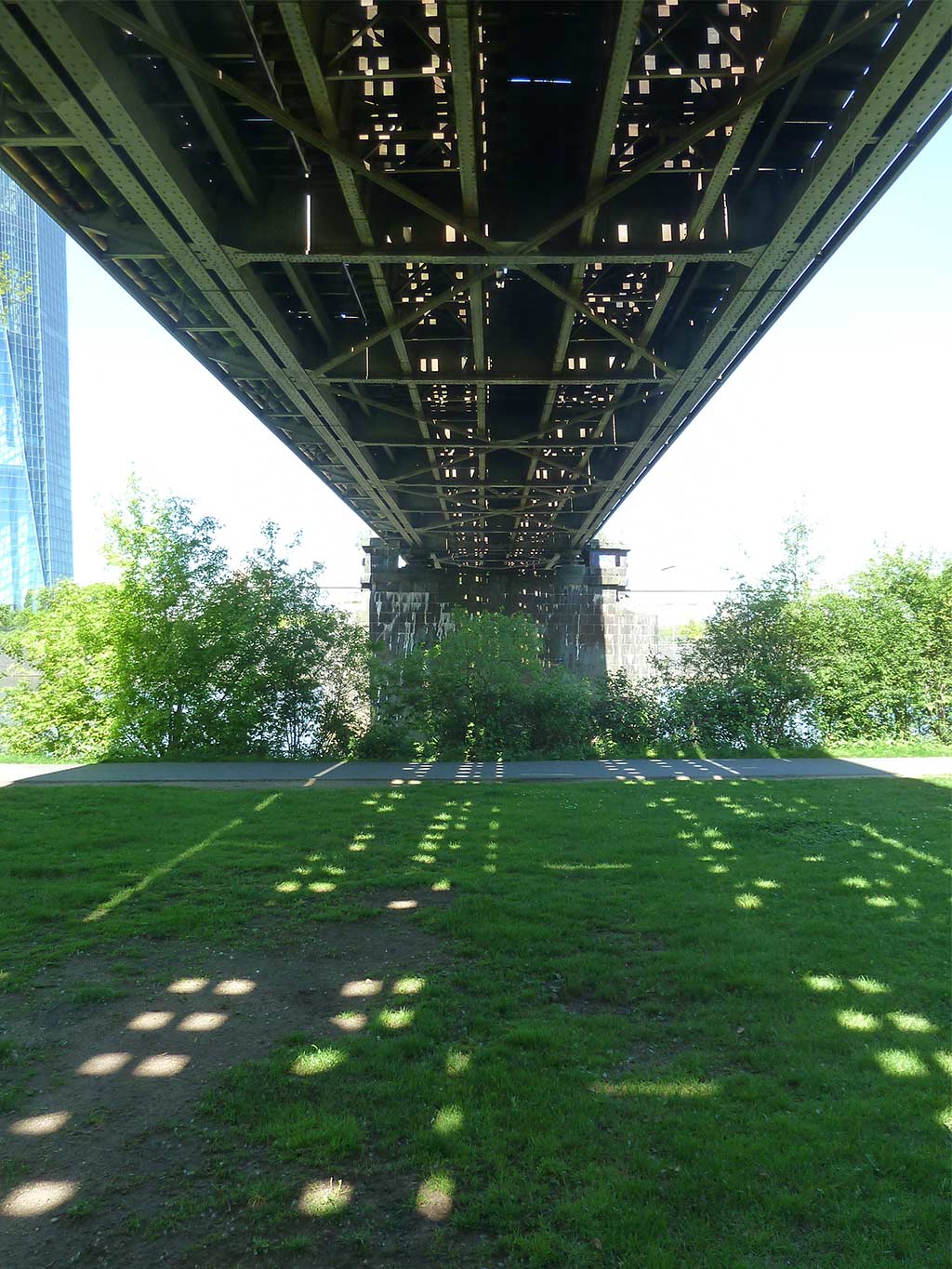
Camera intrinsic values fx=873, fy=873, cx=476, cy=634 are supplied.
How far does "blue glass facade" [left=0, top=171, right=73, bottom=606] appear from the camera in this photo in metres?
107

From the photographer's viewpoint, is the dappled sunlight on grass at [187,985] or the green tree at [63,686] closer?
the dappled sunlight on grass at [187,985]

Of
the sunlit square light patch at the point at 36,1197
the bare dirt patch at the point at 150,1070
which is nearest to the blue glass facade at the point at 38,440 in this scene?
the bare dirt patch at the point at 150,1070

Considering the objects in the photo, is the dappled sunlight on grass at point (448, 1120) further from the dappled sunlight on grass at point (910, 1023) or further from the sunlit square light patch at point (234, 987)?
the dappled sunlight on grass at point (910, 1023)

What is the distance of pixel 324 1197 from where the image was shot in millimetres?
3072

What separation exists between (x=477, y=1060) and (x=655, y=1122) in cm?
88

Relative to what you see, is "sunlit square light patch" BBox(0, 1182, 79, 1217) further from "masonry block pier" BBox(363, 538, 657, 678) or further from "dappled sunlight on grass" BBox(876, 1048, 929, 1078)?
"masonry block pier" BBox(363, 538, 657, 678)

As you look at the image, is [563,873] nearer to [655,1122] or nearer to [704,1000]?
[704,1000]

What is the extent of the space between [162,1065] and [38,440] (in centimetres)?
14505

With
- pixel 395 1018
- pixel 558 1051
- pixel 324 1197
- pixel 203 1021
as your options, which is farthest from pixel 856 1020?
pixel 203 1021

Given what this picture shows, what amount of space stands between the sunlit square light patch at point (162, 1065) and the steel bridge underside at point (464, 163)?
5.66 meters

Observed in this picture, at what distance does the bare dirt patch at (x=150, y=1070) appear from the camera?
9.41 feet

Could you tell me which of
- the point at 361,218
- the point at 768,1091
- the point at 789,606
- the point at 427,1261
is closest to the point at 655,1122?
the point at 768,1091

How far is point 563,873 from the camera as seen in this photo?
24.3 ft

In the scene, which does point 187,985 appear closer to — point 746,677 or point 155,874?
point 155,874
